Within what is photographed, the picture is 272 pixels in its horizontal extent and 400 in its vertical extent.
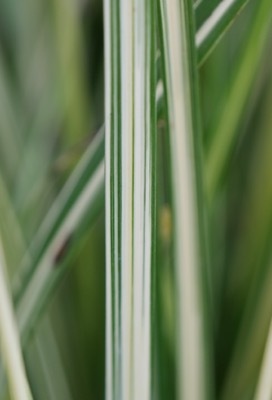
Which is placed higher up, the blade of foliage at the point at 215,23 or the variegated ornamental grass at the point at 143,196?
the blade of foliage at the point at 215,23

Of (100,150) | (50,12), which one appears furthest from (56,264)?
(50,12)

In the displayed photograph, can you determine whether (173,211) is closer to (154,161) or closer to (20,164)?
(154,161)

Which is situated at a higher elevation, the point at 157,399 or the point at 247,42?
Result: the point at 247,42

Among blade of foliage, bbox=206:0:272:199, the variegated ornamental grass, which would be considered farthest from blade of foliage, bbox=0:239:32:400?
blade of foliage, bbox=206:0:272:199

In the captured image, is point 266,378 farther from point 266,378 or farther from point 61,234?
point 61,234

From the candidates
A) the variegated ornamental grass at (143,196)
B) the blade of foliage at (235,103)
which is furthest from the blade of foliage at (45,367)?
the blade of foliage at (235,103)

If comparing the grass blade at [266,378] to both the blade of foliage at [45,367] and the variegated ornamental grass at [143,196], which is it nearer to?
the variegated ornamental grass at [143,196]

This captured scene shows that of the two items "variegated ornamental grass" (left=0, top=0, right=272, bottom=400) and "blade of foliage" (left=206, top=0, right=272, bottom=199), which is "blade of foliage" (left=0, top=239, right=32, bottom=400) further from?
"blade of foliage" (left=206, top=0, right=272, bottom=199)
